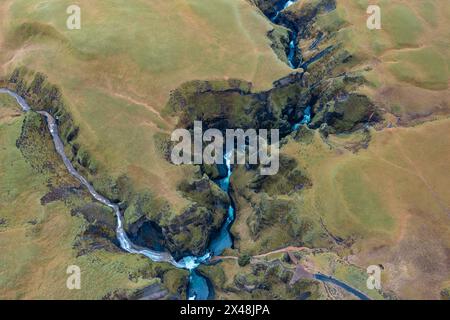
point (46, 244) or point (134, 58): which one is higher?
point (134, 58)

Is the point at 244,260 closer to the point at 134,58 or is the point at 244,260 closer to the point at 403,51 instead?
the point at 134,58

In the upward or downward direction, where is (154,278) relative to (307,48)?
downward

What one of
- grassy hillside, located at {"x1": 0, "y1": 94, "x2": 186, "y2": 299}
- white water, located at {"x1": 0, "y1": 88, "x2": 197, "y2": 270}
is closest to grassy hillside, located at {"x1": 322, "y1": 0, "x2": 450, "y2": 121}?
white water, located at {"x1": 0, "y1": 88, "x2": 197, "y2": 270}

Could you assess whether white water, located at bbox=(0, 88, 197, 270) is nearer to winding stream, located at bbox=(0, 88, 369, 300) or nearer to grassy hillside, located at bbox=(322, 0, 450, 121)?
winding stream, located at bbox=(0, 88, 369, 300)

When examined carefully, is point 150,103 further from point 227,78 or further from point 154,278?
point 154,278

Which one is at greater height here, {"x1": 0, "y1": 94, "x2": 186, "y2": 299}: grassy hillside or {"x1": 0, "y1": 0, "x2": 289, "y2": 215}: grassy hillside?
{"x1": 0, "y1": 0, "x2": 289, "y2": 215}: grassy hillside

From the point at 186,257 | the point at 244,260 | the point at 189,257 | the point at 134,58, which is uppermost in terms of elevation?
the point at 134,58

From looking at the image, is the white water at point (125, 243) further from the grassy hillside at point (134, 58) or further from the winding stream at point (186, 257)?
the grassy hillside at point (134, 58)

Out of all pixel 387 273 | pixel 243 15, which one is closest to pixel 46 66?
pixel 243 15

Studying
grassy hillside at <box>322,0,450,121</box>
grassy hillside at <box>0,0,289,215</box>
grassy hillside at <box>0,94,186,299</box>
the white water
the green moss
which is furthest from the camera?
grassy hillside at <box>322,0,450,121</box>

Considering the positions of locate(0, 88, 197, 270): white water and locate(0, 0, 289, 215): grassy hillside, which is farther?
locate(0, 0, 289, 215): grassy hillside

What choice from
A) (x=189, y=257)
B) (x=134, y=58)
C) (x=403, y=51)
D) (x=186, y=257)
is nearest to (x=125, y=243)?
(x=186, y=257)
